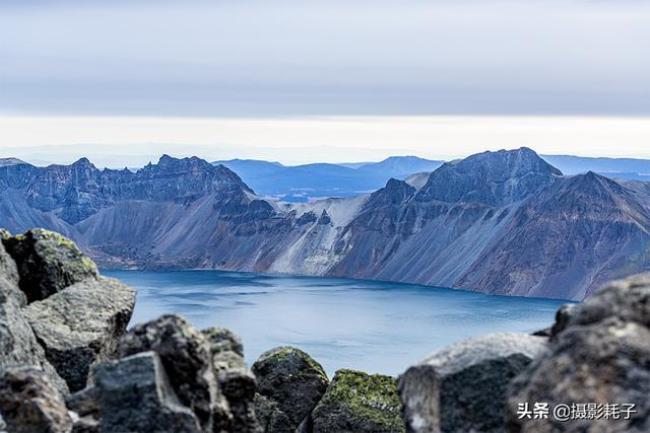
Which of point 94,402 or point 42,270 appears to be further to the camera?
point 42,270

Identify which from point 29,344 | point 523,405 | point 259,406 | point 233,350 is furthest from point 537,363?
point 259,406

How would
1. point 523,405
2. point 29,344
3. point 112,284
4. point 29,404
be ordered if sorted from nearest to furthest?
point 523,405, point 29,404, point 29,344, point 112,284

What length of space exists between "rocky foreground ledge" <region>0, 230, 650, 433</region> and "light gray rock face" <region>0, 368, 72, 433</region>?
2cm

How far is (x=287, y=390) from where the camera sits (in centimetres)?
3428

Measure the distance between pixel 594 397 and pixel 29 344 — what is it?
595 inches

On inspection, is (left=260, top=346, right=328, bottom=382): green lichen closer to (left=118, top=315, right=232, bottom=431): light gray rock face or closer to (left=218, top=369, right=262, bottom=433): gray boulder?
(left=218, top=369, right=262, bottom=433): gray boulder

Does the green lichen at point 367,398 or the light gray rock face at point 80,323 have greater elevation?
the light gray rock face at point 80,323

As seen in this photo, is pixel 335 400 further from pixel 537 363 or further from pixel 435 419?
pixel 537 363

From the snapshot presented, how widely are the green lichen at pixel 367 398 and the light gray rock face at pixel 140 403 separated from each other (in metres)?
16.3

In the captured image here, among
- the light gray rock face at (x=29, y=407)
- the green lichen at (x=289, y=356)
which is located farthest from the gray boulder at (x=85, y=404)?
the green lichen at (x=289, y=356)

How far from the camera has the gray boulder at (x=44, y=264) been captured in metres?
29.3

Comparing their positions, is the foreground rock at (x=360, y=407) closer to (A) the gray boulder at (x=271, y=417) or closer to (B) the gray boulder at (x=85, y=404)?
(A) the gray boulder at (x=271, y=417)

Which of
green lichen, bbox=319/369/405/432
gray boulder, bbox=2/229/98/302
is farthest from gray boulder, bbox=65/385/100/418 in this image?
green lichen, bbox=319/369/405/432

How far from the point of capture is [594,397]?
11.7m
